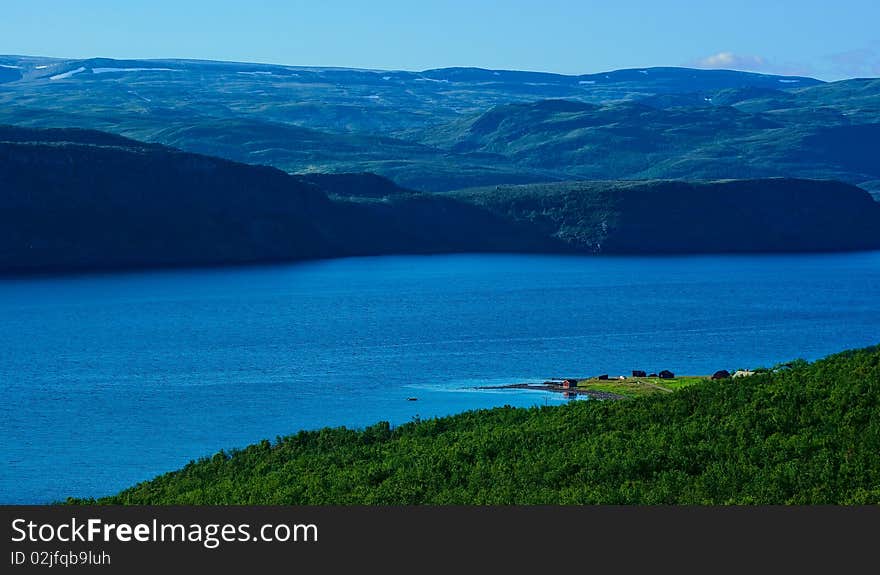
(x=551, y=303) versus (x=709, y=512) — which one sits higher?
(x=709, y=512)

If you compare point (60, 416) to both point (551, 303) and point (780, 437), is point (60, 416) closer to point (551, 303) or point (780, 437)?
point (780, 437)

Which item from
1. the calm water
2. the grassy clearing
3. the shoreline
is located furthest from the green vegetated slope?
the grassy clearing

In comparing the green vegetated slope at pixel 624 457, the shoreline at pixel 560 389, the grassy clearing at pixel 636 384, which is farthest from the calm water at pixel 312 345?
the green vegetated slope at pixel 624 457

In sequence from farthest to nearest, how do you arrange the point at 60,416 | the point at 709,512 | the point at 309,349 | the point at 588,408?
the point at 309,349 → the point at 60,416 → the point at 588,408 → the point at 709,512

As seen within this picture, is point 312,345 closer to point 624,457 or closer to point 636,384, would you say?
point 636,384

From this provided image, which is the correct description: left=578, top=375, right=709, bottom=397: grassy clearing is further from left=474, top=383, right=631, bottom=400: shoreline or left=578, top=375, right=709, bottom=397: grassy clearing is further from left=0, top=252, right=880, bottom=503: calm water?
left=0, top=252, right=880, bottom=503: calm water

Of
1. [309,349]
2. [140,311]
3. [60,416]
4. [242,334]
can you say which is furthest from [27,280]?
[60,416]
